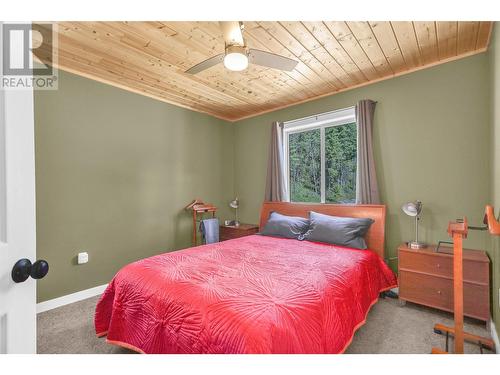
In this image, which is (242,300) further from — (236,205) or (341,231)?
(236,205)

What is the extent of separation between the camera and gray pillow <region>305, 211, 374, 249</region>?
2.72 m

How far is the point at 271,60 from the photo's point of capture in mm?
1912

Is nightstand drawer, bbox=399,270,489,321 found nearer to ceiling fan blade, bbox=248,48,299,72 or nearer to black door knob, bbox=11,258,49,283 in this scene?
ceiling fan blade, bbox=248,48,299,72

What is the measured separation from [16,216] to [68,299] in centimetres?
257

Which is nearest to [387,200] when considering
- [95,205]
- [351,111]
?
[351,111]

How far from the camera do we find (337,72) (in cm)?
286

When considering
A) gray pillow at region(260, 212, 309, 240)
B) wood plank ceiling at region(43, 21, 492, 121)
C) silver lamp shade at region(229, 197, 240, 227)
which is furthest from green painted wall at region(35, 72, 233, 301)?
gray pillow at region(260, 212, 309, 240)

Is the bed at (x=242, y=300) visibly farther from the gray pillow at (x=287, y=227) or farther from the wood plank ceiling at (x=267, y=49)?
the wood plank ceiling at (x=267, y=49)

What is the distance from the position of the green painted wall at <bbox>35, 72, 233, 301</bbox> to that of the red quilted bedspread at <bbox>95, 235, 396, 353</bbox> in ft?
3.73

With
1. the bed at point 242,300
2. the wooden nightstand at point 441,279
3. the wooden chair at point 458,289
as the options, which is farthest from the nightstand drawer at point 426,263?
the wooden chair at point 458,289

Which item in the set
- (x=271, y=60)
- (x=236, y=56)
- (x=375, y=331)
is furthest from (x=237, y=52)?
(x=375, y=331)

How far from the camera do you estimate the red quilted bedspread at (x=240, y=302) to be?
1239 mm
